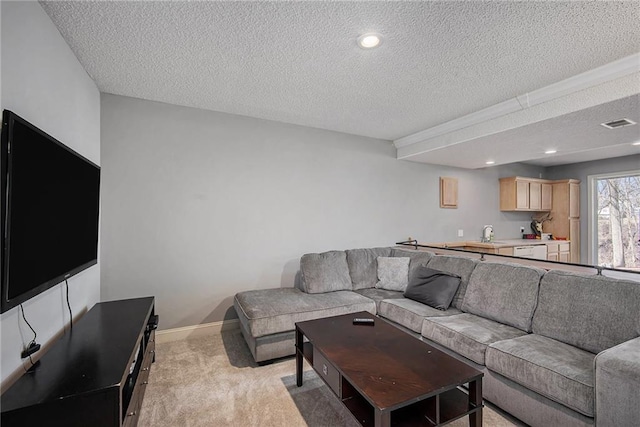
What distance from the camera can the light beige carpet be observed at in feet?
6.19

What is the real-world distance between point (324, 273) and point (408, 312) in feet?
3.41

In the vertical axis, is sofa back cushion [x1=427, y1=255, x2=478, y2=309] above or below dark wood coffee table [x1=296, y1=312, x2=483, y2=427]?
above

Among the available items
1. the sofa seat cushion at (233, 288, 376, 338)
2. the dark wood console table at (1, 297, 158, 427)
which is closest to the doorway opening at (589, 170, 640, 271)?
the sofa seat cushion at (233, 288, 376, 338)

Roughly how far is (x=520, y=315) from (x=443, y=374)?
1170 millimetres

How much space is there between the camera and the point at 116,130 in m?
2.90

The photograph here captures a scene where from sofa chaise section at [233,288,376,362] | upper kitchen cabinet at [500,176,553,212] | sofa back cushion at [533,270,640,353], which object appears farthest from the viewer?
upper kitchen cabinet at [500,176,553,212]

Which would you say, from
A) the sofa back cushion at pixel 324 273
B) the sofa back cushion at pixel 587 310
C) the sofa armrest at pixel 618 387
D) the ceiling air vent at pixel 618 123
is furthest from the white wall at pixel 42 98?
the ceiling air vent at pixel 618 123

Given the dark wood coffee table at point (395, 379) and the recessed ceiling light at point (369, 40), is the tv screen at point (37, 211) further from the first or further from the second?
the recessed ceiling light at point (369, 40)

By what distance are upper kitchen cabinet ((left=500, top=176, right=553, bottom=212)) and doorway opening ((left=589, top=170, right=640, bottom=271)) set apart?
0.71 meters

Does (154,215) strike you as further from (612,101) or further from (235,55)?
(612,101)

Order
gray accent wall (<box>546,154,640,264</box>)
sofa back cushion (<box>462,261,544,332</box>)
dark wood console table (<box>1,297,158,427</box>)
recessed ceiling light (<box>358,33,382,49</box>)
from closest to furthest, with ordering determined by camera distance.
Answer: dark wood console table (<box>1,297,158,427</box>) → recessed ceiling light (<box>358,33,382,49</box>) → sofa back cushion (<box>462,261,544,332</box>) → gray accent wall (<box>546,154,640,264</box>)

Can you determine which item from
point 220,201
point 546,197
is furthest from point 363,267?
point 546,197

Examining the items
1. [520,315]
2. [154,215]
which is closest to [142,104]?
[154,215]

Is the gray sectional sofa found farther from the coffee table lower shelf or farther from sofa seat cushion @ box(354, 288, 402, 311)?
the coffee table lower shelf
